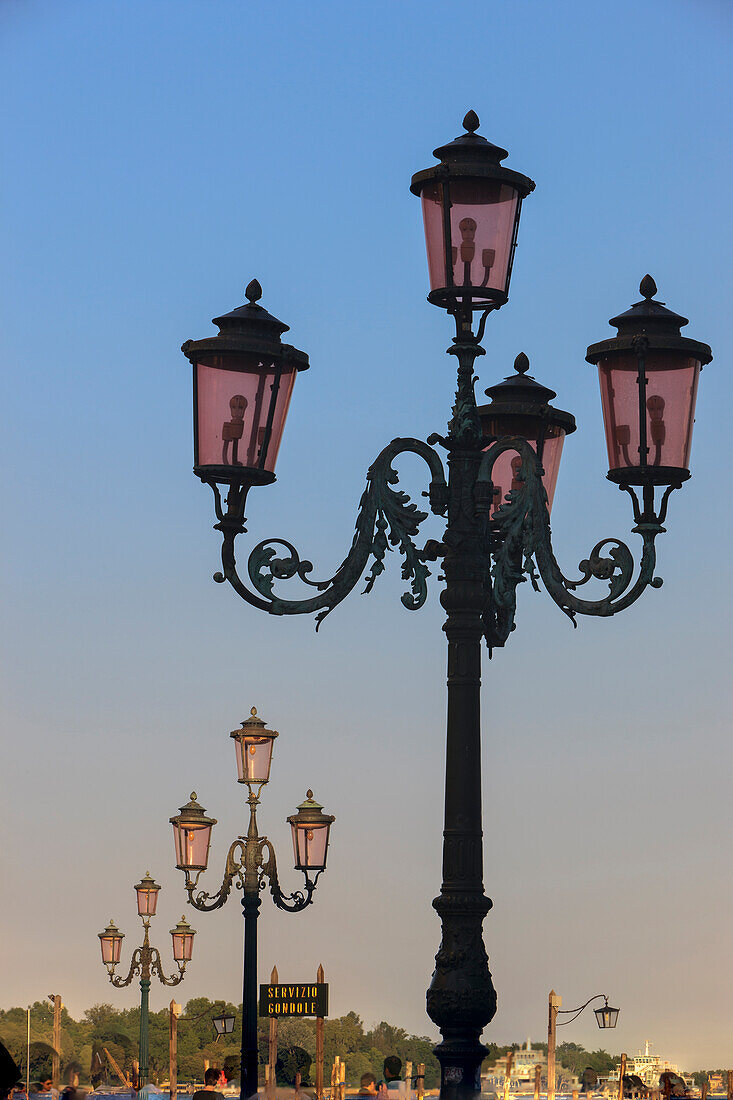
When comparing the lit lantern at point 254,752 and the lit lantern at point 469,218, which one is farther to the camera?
the lit lantern at point 254,752

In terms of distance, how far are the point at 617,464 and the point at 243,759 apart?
12.0 m

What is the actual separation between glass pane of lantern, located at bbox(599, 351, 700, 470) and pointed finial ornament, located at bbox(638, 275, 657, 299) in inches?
17.7

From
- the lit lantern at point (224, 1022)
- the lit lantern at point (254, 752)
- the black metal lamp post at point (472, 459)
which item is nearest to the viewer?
the black metal lamp post at point (472, 459)

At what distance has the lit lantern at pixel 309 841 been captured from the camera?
72.3 ft

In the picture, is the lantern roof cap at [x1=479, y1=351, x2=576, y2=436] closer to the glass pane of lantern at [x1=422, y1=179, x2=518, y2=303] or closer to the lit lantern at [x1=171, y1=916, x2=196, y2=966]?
the glass pane of lantern at [x1=422, y1=179, x2=518, y2=303]

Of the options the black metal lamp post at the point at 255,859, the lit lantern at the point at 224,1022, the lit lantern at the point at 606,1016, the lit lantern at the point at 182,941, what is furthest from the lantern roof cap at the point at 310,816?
the lit lantern at the point at 606,1016

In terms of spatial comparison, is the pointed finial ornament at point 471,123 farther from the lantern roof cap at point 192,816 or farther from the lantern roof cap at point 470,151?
the lantern roof cap at point 192,816

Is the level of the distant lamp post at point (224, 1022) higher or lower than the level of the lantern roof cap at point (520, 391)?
lower

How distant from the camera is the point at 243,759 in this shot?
21531 mm

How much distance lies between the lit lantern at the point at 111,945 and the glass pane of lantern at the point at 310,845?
15.8 meters

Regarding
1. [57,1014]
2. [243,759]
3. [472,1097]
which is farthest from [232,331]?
[57,1014]

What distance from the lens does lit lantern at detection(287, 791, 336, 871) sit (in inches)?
867

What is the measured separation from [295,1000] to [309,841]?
8.90 feet

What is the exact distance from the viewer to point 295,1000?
64.4 ft
